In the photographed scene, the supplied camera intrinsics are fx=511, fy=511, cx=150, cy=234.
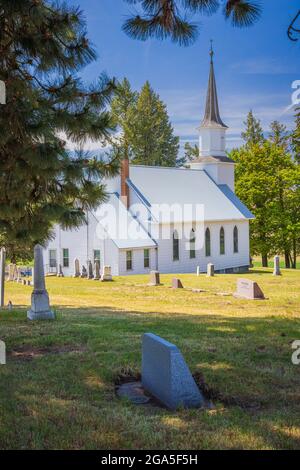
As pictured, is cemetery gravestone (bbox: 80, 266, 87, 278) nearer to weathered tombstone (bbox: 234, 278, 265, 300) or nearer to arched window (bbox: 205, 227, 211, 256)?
arched window (bbox: 205, 227, 211, 256)

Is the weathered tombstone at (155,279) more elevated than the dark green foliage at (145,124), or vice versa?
the dark green foliage at (145,124)

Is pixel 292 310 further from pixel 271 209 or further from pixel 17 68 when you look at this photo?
pixel 271 209

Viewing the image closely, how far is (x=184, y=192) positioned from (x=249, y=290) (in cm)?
2506

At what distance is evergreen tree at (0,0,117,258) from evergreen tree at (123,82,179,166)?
44479 millimetres

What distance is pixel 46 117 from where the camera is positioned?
23.2ft

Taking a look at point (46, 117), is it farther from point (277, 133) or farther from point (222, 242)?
point (277, 133)

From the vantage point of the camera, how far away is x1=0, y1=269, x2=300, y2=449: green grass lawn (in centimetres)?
466

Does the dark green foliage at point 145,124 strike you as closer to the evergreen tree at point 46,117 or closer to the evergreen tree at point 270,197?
the evergreen tree at point 270,197

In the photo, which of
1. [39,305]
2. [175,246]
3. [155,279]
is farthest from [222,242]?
[39,305]

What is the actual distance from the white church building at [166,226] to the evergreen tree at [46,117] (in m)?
22.6

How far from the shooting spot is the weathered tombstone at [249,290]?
16484 millimetres

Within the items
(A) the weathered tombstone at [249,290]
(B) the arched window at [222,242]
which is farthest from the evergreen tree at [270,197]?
(A) the weathered tombstone at [249,290]

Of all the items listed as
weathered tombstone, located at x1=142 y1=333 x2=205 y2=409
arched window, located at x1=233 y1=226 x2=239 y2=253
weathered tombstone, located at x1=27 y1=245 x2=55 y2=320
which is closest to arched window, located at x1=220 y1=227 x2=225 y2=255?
arched window, located at x1=233 y1=226 x2=239 y2=253
